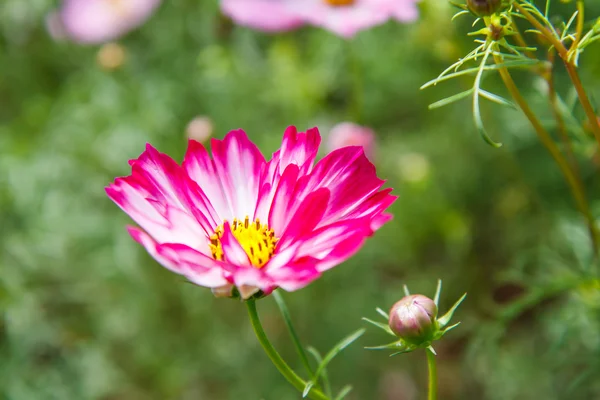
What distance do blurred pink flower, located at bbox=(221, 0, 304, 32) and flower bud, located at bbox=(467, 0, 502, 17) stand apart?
2.13 ft

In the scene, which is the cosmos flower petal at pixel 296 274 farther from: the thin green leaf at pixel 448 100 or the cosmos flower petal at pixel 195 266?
the thin green leaf at pixel 448 100

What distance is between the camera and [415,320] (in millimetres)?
505

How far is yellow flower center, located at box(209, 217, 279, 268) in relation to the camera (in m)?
0.55

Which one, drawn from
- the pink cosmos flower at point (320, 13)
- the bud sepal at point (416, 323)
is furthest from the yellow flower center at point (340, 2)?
the bud sepal at point (416, 323)

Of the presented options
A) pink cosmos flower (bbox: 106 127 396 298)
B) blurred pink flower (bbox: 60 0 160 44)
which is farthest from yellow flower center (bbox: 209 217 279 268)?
blurred pink flower (bbox: 60 0 160 44)

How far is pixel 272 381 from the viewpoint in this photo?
123cm

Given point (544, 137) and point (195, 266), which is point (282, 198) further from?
point (544, 137)

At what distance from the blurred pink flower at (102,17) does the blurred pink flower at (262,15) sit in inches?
17.3

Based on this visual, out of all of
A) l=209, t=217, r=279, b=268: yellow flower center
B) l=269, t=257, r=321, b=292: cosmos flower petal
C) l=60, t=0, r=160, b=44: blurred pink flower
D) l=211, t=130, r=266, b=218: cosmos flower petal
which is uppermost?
l=60, t=0, r=160, b=44: blurred pink flower

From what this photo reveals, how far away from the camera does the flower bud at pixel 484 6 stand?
49 cm

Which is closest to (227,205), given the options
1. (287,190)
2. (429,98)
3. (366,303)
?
(287,190)

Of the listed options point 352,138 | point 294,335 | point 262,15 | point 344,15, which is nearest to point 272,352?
point 294,335

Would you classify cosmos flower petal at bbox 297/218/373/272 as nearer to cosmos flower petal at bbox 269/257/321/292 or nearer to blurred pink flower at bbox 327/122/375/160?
cosmos flower petal at bbox 269/257/321/292

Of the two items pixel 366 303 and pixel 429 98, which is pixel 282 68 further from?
pixel 366 303
